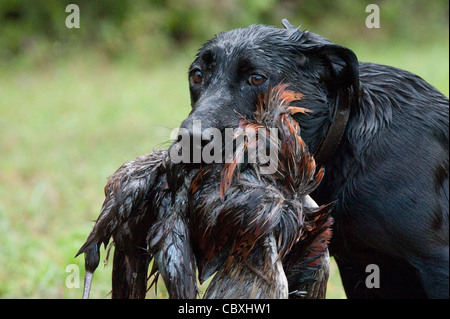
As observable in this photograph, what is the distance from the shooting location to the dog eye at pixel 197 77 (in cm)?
300

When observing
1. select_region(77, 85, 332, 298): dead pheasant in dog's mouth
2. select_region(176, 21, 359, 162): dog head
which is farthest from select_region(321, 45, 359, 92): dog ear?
select_region(77, 85, 332, 298): dead pheasant in dog's mouth

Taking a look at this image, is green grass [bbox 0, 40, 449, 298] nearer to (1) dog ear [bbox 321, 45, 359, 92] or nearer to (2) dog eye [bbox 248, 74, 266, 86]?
(2) dog eye [bbox 248, 74, 266, 86]

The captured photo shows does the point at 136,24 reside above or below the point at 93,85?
above

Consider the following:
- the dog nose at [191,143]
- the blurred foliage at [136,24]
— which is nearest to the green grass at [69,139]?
the dog nose at [191,143]

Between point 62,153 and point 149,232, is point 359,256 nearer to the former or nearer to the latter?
point 149,232

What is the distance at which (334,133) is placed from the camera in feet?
9.41

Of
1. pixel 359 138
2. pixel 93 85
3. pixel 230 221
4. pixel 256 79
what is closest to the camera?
pixel 230 221

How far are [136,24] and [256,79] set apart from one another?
957cm

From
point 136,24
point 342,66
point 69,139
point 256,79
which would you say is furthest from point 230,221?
point 136,24

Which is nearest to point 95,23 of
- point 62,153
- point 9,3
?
point 9,3

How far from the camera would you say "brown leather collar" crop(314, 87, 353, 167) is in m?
2.86

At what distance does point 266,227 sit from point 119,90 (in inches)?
316

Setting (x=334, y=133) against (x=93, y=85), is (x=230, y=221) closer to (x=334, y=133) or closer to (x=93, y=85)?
(x=334, y=133)

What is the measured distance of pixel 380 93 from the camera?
10.1 ft
